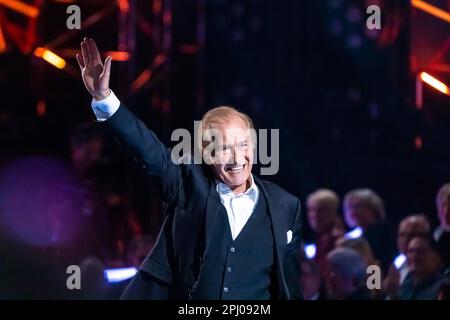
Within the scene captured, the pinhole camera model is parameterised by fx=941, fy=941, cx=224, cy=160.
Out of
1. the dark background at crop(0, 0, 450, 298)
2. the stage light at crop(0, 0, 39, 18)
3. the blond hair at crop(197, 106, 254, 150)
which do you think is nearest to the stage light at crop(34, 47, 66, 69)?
the dark background at crop(0, 0, 450, 298)

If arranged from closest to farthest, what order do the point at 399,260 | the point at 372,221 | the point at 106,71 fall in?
the point at 106,71 → the point at 399,260 → the point at 372,221

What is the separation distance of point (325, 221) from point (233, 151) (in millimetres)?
2314

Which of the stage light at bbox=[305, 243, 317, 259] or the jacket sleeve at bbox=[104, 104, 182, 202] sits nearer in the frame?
the jacket sleeve at bbox=[104, 104, 182, 202]

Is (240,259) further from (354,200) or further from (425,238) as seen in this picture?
(354,200)

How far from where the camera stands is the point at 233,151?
2928 mm

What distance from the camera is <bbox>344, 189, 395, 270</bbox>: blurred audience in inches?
193

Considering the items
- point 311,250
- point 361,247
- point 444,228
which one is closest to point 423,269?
point 361,247

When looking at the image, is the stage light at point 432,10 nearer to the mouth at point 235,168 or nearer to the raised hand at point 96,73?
the mouth at point 235,168

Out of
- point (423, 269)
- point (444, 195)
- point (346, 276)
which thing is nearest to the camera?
point (346, 276)

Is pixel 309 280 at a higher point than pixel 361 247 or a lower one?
lower

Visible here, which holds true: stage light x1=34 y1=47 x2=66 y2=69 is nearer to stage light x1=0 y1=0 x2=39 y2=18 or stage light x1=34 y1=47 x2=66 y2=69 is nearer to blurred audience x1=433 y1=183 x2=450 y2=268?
stage light x1=0 y1=0 x2=39 y2=18

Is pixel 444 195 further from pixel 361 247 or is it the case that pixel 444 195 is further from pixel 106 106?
pixel 106 106

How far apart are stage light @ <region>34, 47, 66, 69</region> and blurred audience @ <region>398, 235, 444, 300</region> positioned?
2.22 meters

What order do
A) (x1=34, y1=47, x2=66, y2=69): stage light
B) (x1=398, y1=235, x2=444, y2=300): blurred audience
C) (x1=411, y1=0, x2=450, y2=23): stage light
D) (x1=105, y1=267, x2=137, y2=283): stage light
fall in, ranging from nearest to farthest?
(x1=398, y1=235, x2=444, y2=300): blurred audience < (x1=105, y1=267, x2=137, y2=283): stage light < (x1=411, y1=0, x2=450, y2=23): stage light < (x1=34, y1=47, x2=66, y2=69): stage light
